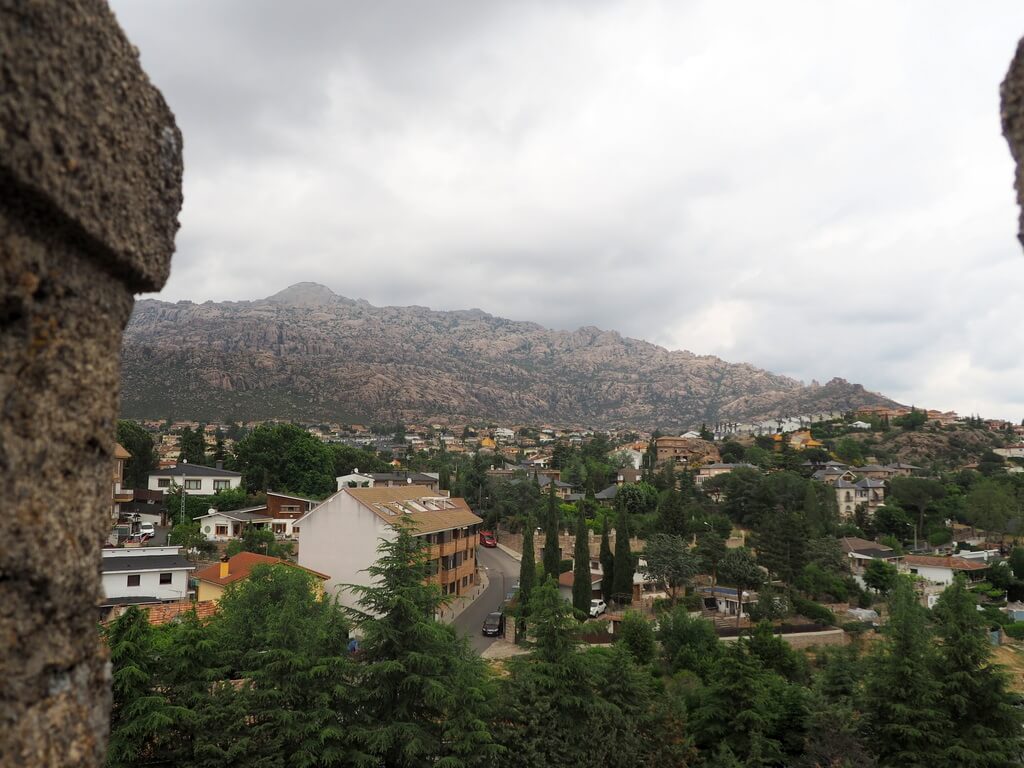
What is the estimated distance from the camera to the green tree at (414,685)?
35.2 ft

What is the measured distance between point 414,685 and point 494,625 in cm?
1860

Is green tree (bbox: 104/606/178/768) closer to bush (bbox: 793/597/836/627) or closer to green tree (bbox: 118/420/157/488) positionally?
bush (bbox: 793/597/836/627)

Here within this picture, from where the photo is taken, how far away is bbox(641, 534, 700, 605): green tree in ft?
112

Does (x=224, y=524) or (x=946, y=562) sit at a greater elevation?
(x=224, y=524)

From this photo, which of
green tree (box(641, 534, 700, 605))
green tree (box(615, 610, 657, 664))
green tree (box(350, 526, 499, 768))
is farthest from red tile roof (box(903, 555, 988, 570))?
green tree (box(350, 526, 499, 768))

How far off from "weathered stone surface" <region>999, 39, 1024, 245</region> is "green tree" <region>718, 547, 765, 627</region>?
3485cm

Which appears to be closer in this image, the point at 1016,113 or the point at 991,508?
the point at 1016,113

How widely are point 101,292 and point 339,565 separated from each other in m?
30.1

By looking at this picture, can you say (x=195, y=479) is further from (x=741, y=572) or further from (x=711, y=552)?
(x=741, y=572)

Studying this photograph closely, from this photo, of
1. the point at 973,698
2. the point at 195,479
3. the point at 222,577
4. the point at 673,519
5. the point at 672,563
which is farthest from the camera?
the point at 195,479

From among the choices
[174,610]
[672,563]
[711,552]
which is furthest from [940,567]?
[174,610]

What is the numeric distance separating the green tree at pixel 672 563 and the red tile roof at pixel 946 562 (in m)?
20.0

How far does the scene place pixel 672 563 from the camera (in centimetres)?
3419

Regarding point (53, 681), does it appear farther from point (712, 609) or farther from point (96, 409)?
point (712, 609)
